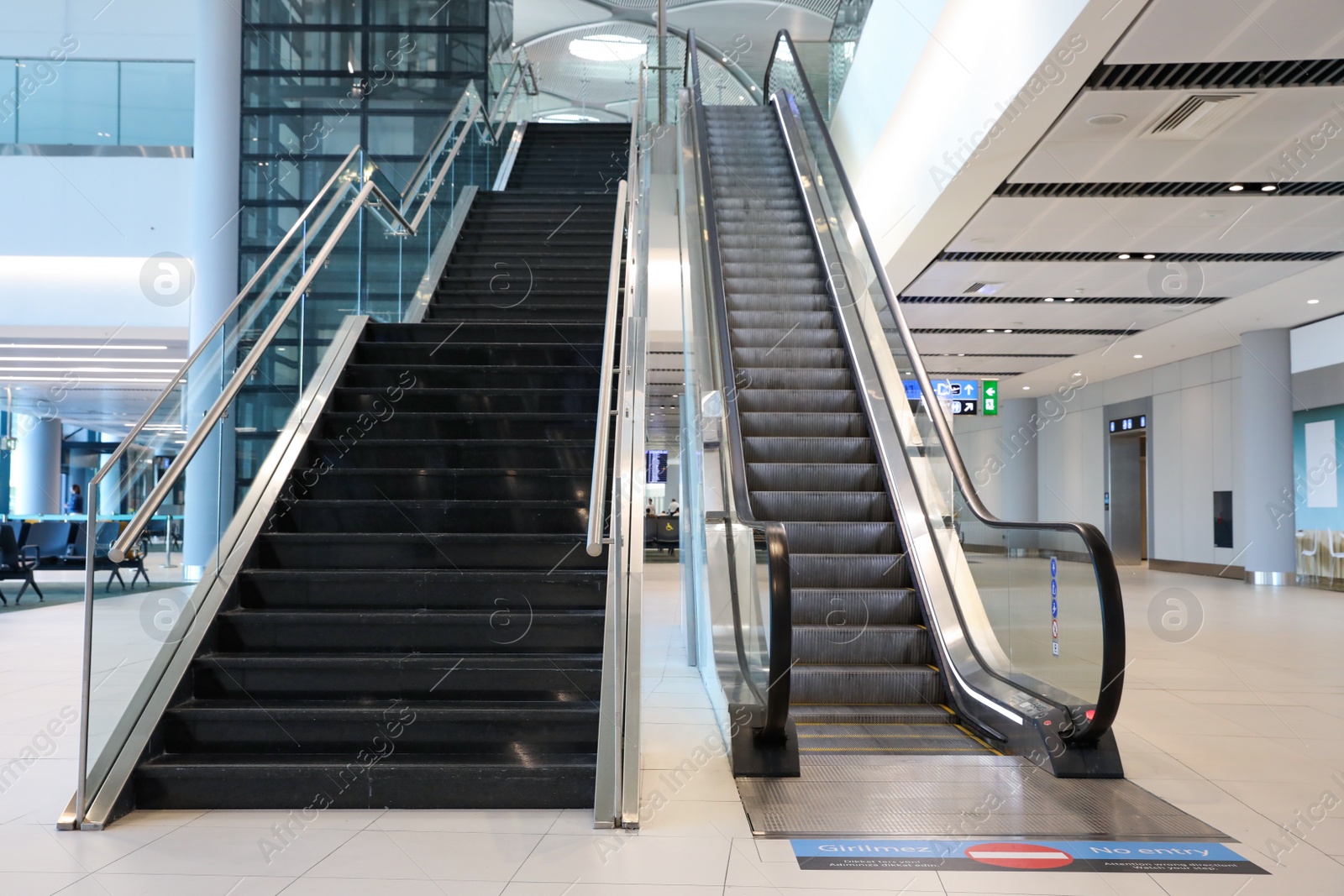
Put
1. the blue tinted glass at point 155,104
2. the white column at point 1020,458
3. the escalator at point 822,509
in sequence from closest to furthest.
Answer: the escalator at point 822,509 < the blue tinted glass at point 155,104 < the white column at point 1020,458

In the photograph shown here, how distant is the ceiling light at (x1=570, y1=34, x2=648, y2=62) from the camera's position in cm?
2192

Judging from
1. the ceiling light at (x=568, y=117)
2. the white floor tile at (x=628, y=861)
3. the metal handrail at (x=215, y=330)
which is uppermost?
the ceiling light at (x=568, y=117)

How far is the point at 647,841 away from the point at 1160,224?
26.8 feet

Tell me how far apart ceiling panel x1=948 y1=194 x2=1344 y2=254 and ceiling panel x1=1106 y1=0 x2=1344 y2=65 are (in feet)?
9.14

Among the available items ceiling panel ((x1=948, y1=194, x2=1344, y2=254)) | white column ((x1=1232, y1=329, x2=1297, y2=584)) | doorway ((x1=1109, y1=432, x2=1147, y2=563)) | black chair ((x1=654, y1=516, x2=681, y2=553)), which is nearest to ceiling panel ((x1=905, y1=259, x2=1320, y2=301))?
ceiling panel ((x1=948, y1=194, x2=1344, y2=254))

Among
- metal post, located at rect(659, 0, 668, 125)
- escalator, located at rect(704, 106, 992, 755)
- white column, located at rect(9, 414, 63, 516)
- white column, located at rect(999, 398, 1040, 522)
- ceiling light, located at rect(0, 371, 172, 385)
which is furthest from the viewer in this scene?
white column, located at rect(999, 398, 1040, 522)

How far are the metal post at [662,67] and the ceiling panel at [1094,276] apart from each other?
4913 mm

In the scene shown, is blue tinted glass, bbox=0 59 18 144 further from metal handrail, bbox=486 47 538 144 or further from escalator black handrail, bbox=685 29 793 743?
escalator black handrail, bbox=685 29 793 743

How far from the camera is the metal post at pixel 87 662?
10.6ft

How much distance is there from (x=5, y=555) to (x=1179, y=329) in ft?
49.0

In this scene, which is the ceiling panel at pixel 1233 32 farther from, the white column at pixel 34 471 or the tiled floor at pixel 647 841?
the white column at pixel 34 471

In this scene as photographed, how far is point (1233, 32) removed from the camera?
5.25 meters

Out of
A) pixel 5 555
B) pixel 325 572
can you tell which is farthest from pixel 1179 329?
pixel 5 555

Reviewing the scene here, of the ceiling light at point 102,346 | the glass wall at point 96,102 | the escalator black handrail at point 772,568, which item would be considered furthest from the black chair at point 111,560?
the ceiling light at point 102,346
